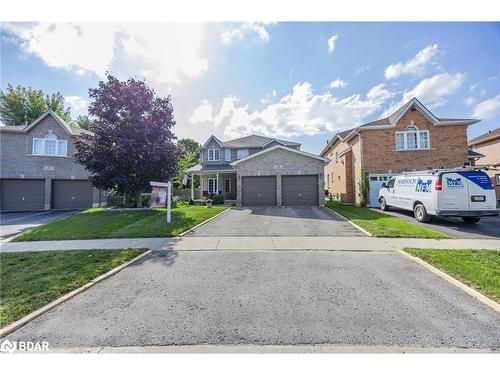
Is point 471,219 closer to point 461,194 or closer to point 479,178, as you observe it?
point 461,194

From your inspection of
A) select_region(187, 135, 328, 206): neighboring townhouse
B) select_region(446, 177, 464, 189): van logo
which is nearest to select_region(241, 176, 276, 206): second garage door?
select_region(187, 135, 328, 206): neighboring townhouse

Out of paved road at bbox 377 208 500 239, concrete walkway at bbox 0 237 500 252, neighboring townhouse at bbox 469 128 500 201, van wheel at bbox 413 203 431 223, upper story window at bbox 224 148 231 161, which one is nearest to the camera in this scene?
concrete walkway at bbox 0 237 500 252

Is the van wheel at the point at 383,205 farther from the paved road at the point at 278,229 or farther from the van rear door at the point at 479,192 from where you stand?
the paved road at the point at 278,229

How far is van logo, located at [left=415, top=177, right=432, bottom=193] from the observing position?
10399 millimetres

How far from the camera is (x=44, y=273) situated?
→ 505 cm

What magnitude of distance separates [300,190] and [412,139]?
941 cm

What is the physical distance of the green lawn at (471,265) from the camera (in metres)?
4.21

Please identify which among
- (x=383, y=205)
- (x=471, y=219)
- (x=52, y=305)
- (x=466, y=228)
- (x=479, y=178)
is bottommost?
(x=52, y=305)

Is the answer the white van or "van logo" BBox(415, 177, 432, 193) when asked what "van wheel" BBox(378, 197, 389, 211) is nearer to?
"van logo" BBox(415, 177, 432, 193)

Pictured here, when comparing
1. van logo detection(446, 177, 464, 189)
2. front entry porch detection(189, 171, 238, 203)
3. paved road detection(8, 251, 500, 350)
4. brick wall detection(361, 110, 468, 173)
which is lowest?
paved road detection(8, 251, 500, 350)

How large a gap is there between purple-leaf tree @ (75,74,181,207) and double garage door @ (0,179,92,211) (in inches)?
271

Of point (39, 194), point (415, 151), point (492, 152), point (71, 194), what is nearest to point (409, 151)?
point (415, 151)

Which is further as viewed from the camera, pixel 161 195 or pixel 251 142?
pixel 251 142
